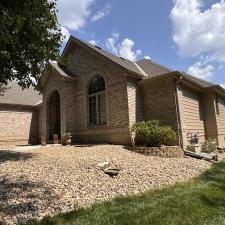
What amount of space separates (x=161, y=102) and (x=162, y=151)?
11.1ft

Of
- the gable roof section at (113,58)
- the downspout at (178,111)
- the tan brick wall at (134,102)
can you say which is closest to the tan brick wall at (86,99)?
the tan brick wall at (134,102)

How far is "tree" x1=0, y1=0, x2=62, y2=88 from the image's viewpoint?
7.97 metres

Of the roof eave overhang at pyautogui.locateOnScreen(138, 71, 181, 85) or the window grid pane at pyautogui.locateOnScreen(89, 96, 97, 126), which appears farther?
the window grid pane at pyautogui.locateOnScreen(89, 96, 97, 126)

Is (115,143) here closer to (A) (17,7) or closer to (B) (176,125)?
(B) (176,125)

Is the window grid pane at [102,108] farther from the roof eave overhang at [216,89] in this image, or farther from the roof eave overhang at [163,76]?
the roof eave overhang at [216,89]

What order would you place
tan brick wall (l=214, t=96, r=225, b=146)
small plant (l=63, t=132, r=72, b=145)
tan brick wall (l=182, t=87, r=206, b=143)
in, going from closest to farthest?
tan brick wall (l=182, t=87, r=206, b=143) < small plant (l=63, t=132, r=72, b=145) < tan brick wall (l=214, t=96, r=225, b=146)

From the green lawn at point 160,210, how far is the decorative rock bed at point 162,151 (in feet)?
15.5

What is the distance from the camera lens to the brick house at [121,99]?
1383cm

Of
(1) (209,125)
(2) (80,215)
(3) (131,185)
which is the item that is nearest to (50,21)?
(3) (131,185)

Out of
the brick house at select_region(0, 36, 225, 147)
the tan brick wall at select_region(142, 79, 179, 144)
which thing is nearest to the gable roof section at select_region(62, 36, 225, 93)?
the brick house at select_region(0, 36, 225, 147)

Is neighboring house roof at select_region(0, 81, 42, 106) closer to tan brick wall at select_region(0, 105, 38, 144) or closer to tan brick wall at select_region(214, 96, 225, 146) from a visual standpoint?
tan brick wall at select_region(0, 105, 38, 144)

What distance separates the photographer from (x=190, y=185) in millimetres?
7160

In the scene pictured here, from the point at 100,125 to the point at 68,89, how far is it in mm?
3610

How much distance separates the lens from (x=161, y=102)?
14.1 m
